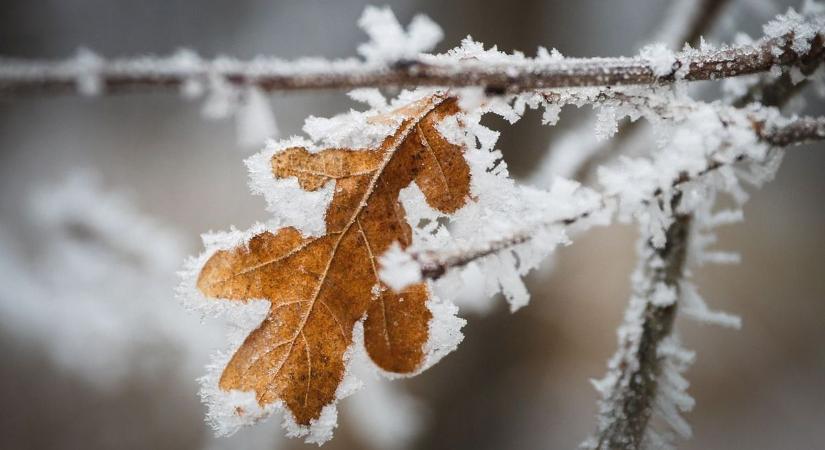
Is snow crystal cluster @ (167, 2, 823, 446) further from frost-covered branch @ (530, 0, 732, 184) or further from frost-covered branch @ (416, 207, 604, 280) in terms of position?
frost-covered branch @ (530, 0, 732, 184)

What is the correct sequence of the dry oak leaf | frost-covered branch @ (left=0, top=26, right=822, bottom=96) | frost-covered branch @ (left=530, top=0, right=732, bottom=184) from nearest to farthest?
frost-covered branch @ (left=0, top=26, right=822, bottom=96), the dry oak leaf, frost-covered branch @ (left=530, top=0, right=732, bottom=184)

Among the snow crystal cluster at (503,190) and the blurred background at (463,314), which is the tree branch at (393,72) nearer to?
the snow crystal cluster at (503,190)

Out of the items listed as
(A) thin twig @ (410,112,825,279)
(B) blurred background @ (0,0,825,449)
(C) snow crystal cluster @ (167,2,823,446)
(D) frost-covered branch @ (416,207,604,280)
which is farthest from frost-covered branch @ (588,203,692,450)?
(B) blurred background @ (0,0,825,449)

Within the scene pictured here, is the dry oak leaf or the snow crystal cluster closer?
the snow crystal cluster

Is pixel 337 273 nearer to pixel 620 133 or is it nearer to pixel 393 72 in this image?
pixel 393 72

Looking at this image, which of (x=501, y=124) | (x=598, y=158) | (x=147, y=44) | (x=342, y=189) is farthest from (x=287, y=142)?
(x=147, y=44)

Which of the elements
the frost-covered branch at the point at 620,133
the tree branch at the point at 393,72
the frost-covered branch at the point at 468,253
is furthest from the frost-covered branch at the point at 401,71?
the frost-covered branch at the point at 620,133
